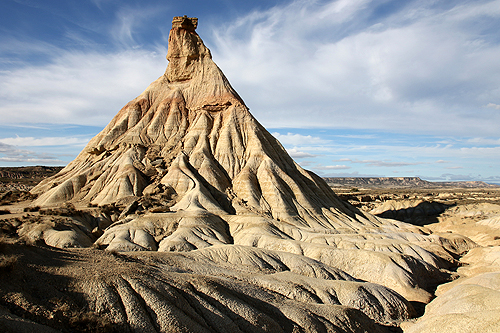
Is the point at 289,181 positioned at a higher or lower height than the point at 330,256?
higher

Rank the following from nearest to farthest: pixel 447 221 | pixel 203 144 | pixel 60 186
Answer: pixel 60 186 → pixel 203 144 → pixel 447 221

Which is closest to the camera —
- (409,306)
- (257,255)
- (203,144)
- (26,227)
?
(409,306)

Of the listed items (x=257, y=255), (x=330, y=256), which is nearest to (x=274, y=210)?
(x=330, y=256)

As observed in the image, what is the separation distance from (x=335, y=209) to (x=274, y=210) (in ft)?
A: 36.4

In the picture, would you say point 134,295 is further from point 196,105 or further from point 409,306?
point 196,105

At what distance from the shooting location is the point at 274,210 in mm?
46812

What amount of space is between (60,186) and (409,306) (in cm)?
4917

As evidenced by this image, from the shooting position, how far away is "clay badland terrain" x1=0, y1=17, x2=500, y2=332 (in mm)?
13422

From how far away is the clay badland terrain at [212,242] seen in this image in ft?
44.0

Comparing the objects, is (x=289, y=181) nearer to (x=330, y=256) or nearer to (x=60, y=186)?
(x=330, y=256)

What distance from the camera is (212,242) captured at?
36.0 metres

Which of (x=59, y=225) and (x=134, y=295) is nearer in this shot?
Result: (x=134, y=295)

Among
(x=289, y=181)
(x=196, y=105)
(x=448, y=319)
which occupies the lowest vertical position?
(x=448, y=319)

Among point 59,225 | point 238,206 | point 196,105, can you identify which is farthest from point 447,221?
point 59,225
